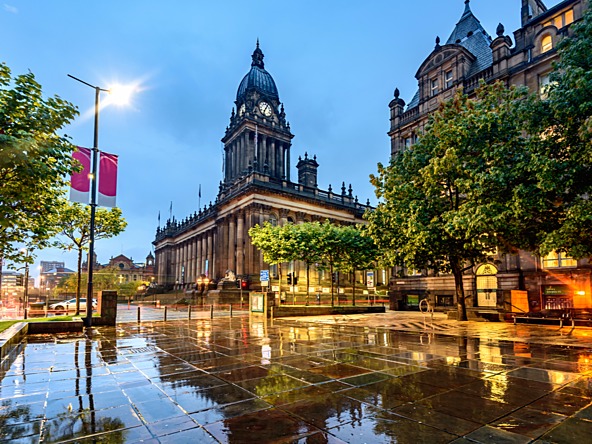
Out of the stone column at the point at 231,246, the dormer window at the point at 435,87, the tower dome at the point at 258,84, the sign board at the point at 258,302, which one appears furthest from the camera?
the tower dome at the point at 258,84

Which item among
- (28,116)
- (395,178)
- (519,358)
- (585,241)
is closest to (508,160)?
(585,241)

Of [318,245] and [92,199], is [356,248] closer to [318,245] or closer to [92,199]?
[318,245]

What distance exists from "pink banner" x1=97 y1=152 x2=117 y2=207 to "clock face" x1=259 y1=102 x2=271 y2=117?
2481 inches

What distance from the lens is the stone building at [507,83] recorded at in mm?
24125


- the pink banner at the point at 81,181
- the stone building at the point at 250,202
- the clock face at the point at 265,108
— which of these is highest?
the clock face at the point at 265,108

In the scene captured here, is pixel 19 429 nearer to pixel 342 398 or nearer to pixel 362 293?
pixel 342 398

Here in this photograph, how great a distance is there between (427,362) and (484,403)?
344cm

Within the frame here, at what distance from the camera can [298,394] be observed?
20.9 ft

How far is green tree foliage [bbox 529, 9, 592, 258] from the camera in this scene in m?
13.2

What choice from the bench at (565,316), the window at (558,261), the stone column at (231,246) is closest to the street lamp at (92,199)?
the bench at (565,316)

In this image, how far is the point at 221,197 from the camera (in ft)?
220

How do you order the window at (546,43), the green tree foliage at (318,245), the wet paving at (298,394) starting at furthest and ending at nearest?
the green tree foliage at (318,245)
the window at (546,43)
the wet paving at (298,394)

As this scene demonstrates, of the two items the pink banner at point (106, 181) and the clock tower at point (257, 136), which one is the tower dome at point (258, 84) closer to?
the clock tower at point (257, 136)

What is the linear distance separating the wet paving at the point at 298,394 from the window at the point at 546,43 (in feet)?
80.2
